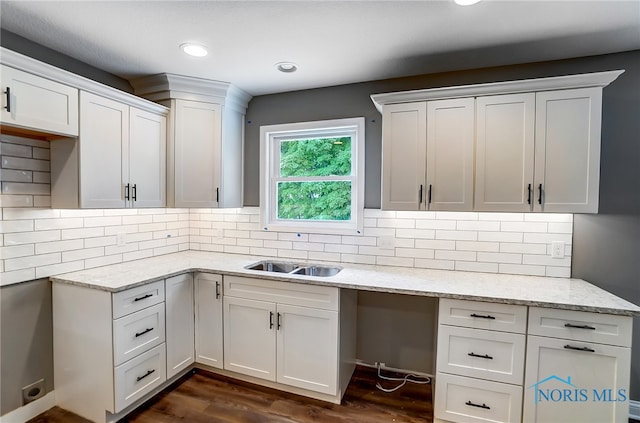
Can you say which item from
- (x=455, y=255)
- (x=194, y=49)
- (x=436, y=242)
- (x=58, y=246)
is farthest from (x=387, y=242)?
(x=58, y=246)

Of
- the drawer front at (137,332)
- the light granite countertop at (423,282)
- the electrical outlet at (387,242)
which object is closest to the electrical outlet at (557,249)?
the light granite countertop at (423,282)

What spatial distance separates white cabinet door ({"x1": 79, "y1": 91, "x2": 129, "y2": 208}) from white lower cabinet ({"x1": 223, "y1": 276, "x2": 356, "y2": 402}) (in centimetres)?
108

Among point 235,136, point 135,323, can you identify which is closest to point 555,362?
point 135,323

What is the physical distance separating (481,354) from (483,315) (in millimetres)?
240

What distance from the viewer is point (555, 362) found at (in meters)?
1.76

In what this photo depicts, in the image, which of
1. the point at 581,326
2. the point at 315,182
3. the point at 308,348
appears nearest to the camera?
the point at 581,326

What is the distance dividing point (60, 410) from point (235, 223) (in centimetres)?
183

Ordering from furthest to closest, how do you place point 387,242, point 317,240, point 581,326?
point 317,240
point 387,242
point 581,326

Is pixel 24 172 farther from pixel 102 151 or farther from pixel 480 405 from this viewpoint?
pixel 480 405

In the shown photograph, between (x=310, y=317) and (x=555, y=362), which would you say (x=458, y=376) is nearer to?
(x=555, y=362)

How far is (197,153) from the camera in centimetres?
276

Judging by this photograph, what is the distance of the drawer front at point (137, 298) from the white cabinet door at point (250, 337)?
474 mm

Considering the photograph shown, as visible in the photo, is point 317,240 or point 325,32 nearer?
point 325,32

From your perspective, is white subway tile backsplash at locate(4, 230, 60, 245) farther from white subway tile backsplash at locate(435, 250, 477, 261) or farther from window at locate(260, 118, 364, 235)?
white subway tile backsplash at locate(435, 250, 477, 261)
